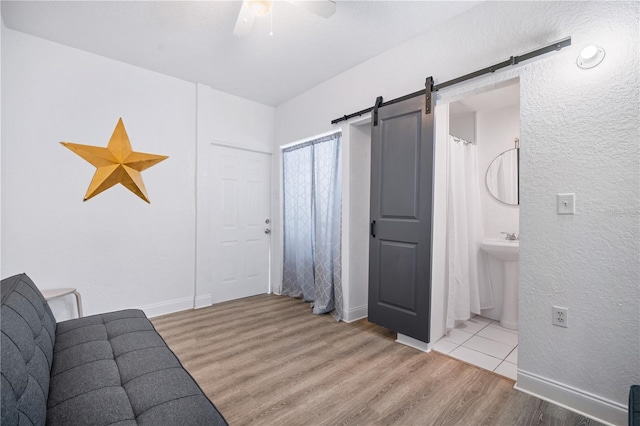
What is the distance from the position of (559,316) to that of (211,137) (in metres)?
3.71

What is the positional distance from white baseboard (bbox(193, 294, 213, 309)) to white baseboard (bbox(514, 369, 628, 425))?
123 inches

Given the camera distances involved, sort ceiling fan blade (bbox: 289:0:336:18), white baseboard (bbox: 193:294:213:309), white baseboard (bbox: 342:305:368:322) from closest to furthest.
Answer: ceiling fan blade (bbox: 289:0:336:18)
white baseboard (bbox: 342:305:368:322)
white baseboard (bbox: 193:294:213:309)

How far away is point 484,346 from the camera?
2.59 m

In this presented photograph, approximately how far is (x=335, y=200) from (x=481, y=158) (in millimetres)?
1791

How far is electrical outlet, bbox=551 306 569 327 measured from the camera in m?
1.77

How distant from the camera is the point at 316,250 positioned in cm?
360

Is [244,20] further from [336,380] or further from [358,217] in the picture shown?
[336,380]

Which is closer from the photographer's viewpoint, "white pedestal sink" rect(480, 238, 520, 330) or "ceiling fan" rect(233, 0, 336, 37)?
"ceiling fan" rect(233, 0, 336, 37)

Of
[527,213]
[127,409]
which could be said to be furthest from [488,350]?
[127,409]

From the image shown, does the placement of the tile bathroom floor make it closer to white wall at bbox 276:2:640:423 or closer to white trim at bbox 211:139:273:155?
white wall at bbox 276:2:640:423

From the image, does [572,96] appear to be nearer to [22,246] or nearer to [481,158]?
[481,158]

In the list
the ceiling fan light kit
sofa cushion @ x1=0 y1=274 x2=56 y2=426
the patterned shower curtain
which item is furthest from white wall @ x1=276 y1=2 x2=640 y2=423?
sofa cushion @ x1=0 y1=274 x2=56 y2=426

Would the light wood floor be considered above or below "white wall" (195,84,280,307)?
below

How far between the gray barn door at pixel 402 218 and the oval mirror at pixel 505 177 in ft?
4.92
